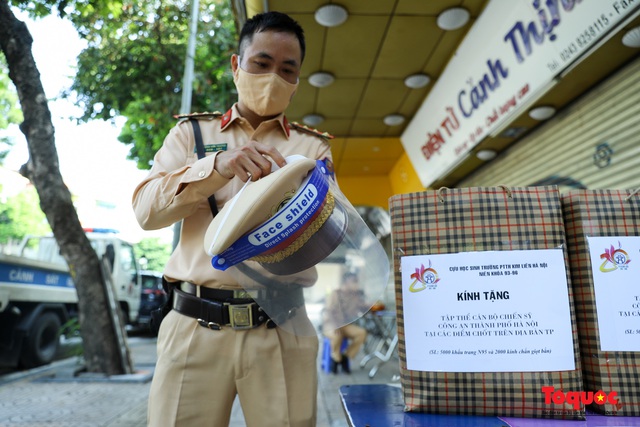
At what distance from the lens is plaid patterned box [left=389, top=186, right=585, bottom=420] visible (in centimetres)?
107

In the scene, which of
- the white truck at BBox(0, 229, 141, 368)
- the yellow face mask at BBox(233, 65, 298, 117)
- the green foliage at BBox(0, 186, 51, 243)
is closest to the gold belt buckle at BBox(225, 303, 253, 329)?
the yellow face mask at BBox(233, 65, 298, 117)

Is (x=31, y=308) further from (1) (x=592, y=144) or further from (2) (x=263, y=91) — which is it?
(1) (x=592, y=144)

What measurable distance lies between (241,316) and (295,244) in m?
0.36

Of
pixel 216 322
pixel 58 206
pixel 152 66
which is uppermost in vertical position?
pixel 152 66

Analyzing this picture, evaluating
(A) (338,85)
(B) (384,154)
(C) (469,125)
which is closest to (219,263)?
(C) (469,125)

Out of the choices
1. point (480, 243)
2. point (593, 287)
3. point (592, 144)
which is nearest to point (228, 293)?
point (480, 243)

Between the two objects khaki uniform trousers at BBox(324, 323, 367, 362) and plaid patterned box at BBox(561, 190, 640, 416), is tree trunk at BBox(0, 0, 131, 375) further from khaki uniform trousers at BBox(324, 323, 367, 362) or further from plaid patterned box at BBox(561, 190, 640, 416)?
plaid patterned box at BBox(561, 190, 640, 416)

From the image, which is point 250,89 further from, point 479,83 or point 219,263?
point 479,83

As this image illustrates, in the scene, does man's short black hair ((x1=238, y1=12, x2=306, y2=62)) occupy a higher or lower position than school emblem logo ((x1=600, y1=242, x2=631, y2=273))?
higher

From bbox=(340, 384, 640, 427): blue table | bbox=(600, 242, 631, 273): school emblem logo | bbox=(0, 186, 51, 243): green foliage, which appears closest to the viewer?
bbox=(340, 384, 640, 427): blue table

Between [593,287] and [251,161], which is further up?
[251,161]

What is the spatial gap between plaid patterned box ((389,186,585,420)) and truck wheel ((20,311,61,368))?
7.01 m

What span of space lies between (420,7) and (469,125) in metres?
1.70

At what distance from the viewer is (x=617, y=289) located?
3.67 ft
